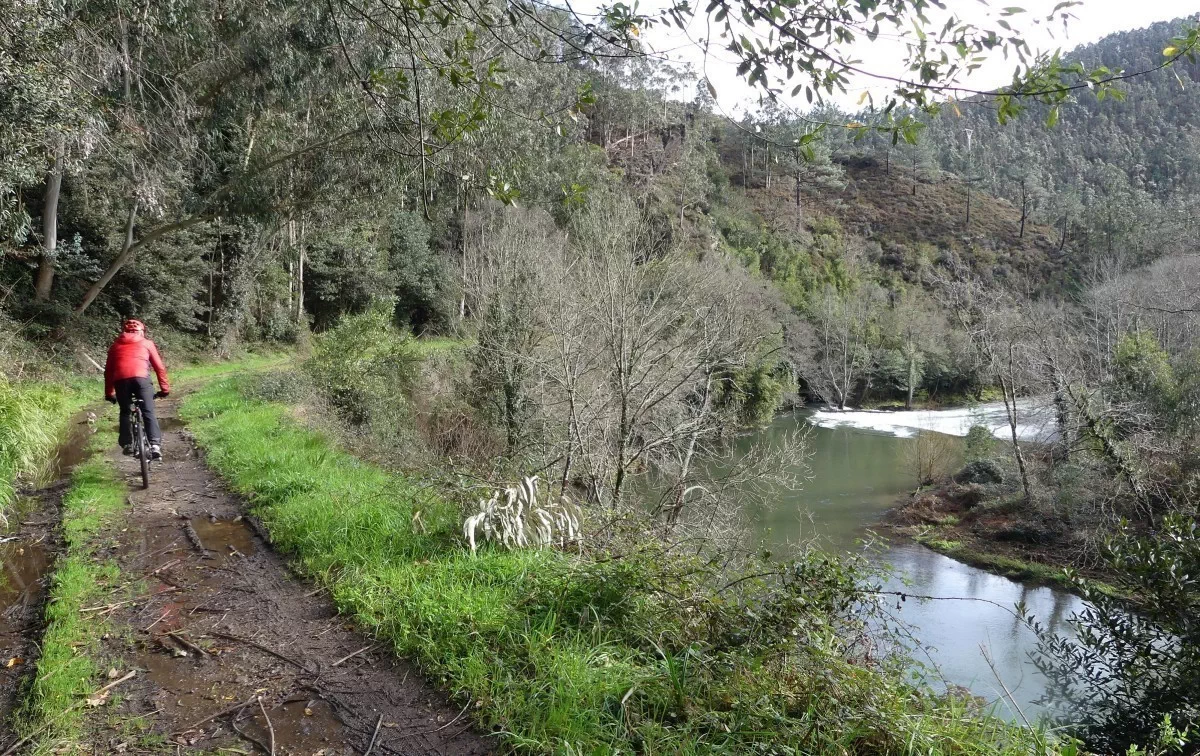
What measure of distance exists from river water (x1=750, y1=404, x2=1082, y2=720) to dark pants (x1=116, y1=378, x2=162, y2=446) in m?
5.82

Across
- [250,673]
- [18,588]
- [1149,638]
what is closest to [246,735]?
[250,673]

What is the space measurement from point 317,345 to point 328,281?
15767 mm

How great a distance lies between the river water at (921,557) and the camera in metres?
9.26

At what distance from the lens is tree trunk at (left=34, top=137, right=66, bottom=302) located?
1527 cm

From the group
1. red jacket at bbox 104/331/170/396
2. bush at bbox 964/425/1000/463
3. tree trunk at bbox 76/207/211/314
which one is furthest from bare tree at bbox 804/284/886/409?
red jacket at bbox 104/331/170/396

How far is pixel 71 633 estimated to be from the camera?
3.27m

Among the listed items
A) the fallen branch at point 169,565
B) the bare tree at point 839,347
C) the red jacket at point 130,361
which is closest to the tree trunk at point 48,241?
the red jacket at point 130,361

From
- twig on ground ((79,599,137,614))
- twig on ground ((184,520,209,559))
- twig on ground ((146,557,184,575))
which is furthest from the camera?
twig on ground ((184,520,209,559))

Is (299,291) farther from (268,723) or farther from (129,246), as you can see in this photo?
(268,723)

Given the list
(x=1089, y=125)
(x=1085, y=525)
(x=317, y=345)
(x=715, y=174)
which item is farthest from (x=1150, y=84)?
(x=317, y=345)

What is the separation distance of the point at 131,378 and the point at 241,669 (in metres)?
4.11

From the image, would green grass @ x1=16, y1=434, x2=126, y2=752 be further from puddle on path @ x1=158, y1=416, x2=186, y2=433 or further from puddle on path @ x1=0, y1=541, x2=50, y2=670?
puddle on path @ x1=158, y1=416, x2=186, y2=433

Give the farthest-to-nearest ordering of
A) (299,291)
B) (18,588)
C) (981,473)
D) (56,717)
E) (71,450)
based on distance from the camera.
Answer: (299,291) < (981,473) < (71,450) < (18,588) < (56,717)

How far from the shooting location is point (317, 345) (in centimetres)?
1399
